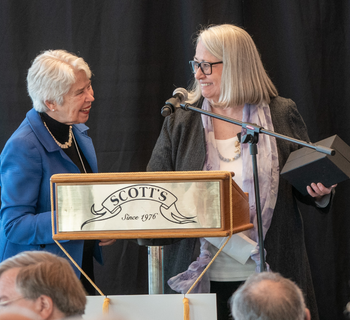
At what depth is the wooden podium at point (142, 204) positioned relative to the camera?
4.19ft

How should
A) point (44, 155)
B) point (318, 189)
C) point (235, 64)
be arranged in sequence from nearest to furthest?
point (318, 189), point (44, 155), point (235, 64)

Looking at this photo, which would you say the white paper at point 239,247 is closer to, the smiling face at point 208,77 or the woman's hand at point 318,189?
the woman's hand at point 318,189

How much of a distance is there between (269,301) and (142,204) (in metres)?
0.45

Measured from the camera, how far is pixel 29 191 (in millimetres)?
1718

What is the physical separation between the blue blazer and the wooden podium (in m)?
0.40

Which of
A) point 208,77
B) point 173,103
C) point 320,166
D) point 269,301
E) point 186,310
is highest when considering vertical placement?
point 208,77

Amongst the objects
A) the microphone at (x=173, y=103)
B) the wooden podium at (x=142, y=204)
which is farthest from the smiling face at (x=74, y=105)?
the wooden podium at (x=142, y=204)

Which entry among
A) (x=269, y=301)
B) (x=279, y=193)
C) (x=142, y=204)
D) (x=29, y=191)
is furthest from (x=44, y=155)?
(x=269, y=301)

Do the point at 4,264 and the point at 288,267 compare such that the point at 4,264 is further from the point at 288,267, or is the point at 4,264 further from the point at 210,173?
the point at 288,267

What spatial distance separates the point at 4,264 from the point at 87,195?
0.93 ft

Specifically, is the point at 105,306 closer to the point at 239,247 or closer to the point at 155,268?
the point at 155,268

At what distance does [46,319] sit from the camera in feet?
3.24

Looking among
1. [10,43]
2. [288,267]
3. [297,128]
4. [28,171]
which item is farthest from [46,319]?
[10,43]

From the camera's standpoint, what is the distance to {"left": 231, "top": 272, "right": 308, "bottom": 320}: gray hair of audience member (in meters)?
0.97
